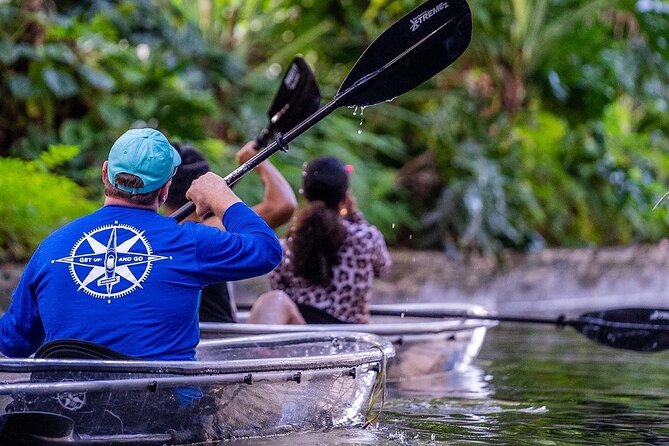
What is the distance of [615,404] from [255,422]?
2.23 metres

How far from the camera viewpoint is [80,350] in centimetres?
357

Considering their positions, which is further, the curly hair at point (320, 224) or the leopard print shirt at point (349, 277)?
the leopard print shirt at point (349, 277)

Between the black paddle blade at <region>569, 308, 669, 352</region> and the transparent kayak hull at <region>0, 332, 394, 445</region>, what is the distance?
2221mm

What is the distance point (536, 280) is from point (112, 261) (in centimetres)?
963

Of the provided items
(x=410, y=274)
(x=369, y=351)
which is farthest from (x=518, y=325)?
(x=369, y=351)

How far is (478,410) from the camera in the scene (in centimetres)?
534

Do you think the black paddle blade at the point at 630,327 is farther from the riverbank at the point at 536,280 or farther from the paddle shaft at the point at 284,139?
the riverbank at the point at 536,280

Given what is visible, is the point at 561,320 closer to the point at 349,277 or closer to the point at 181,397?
the point at 349,277

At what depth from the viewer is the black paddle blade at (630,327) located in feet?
20.7

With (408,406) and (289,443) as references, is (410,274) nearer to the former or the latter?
(408,406)

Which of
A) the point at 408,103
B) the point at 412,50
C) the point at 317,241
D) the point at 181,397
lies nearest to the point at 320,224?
the point at 317,241

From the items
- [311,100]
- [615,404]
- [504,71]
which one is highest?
[504,71]

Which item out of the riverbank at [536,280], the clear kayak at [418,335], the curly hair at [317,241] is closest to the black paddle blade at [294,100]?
the curly hair at [317,241]

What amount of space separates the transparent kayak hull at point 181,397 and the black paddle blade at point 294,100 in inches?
57.2
